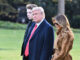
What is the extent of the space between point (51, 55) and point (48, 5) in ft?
136

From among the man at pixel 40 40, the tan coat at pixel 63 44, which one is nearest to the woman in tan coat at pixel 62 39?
the tan coat at pixel 63 44

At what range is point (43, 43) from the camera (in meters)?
6.25

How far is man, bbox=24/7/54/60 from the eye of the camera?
20.5 feet

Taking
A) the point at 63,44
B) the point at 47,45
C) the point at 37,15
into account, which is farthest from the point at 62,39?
the point at 37,15

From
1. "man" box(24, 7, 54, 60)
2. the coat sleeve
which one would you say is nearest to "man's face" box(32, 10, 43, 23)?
"man" box(24, 7, 54, 60)

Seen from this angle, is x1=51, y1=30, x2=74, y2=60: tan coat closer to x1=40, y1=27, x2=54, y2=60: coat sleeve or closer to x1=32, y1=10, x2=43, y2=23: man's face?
x1=40, y1=27, x2=54, y2=60: coat sleeve

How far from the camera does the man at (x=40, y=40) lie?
245 inches

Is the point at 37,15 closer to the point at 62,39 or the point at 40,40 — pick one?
the point at 40,40

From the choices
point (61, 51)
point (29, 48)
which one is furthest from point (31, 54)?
point (61, 51)

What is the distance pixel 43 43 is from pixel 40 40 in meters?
0.08

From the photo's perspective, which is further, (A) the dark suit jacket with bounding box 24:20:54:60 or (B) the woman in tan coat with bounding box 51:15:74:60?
(B) the woman in tan coat with bounding box 51:15:74:60

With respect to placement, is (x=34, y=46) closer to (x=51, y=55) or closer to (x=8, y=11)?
(x=51, y=55)

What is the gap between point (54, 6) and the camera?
1895 inches

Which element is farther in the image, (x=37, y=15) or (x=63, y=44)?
(x=63, y=44)
